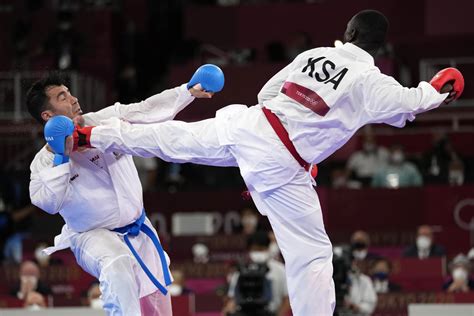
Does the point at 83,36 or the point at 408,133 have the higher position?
the point at 83,36

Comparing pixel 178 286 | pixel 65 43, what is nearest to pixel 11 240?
pixel 178 286

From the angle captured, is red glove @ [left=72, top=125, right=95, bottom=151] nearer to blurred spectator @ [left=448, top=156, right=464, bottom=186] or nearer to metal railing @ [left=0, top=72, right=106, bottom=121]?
blurred spectator @ [left=448, top=156, right=464, bottom=186]

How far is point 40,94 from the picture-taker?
6863 millimetres

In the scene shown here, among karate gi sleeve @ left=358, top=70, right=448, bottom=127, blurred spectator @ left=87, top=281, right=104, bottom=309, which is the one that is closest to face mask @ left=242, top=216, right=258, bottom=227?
blurred spectator @ left=87, top=281, right=104, bottom=309

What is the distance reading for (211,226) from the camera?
595 inches

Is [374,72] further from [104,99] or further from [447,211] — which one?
[104,99]

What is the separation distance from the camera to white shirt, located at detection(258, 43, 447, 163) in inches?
247

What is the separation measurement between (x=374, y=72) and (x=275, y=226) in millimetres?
1081

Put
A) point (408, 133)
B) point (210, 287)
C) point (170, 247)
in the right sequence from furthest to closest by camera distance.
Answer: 1. point (408, 133)
2. point (170, 247)
3. point (210, 287)

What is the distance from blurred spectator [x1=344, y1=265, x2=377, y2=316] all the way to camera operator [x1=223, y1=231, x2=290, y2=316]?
0.66 m

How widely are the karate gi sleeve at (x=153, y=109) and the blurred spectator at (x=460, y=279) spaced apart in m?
5.17

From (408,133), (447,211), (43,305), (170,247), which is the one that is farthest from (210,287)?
(408,133)

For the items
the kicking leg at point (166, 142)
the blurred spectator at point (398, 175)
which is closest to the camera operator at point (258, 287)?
the kicking leg at point (166, 142)

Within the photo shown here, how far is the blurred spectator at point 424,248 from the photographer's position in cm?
1295
